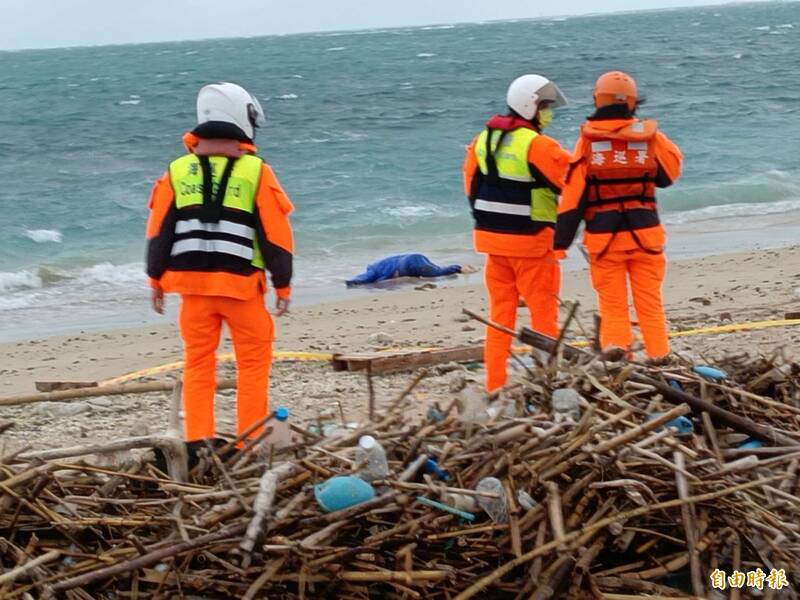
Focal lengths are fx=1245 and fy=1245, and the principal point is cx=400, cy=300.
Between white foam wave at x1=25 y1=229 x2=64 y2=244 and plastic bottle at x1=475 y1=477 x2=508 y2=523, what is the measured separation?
59.0 ft

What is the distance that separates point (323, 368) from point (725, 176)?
681 inches

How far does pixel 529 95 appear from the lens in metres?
6.91

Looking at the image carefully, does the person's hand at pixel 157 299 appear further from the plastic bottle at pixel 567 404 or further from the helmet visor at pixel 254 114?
the plastic bottle at pixel 567 404

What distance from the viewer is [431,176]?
26766 mm

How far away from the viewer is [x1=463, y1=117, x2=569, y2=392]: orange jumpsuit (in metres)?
6.89

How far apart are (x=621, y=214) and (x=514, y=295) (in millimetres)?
786

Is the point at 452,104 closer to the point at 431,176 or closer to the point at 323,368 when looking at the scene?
the point at 431,176

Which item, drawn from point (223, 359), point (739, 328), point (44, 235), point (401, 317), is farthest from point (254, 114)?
point (44, 235)

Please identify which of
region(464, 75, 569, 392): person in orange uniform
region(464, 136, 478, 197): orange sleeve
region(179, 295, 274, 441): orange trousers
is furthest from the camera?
region(464, 136, 478, 197): orange sleeve

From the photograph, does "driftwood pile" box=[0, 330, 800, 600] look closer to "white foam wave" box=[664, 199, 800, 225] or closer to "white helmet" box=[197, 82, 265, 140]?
"white helmet" box=[197, 82, 265, 140]

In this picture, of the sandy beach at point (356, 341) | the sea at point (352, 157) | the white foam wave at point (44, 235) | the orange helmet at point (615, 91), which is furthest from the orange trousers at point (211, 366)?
the white foam wave at point (44, 235)

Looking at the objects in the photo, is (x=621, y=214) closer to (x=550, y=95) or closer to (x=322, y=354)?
(x=550, y=95)

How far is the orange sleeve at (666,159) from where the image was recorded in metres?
6.91

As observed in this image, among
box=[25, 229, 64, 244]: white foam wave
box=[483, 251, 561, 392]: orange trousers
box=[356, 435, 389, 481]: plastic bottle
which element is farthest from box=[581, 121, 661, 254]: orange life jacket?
box=[25, 229, 64, 244]: white foam wave
